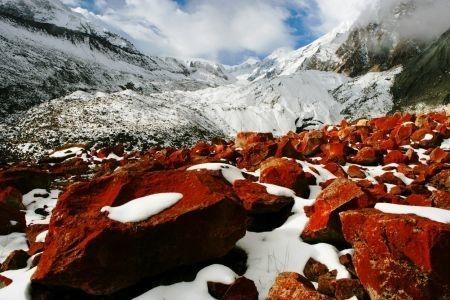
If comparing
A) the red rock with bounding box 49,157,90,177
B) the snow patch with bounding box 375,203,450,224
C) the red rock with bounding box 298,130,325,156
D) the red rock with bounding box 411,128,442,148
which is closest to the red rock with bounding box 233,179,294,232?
the snow patch with bounding box 375,203,450,224

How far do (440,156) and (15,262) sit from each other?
10572 mm

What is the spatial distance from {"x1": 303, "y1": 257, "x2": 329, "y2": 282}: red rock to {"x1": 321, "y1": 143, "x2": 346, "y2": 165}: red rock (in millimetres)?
5688

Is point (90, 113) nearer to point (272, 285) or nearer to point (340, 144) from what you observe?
point (340, 144)

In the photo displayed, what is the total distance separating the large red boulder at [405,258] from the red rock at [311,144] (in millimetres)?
7557

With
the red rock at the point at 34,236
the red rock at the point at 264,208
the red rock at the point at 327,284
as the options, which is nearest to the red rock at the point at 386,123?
Result: the red rock at the point at 264,208

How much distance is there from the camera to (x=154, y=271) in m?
5.52

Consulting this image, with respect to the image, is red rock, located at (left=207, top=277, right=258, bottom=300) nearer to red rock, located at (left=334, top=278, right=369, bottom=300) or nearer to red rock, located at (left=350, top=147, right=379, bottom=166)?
red rock, located at (left=334, top=278, right=369, bottom=300)

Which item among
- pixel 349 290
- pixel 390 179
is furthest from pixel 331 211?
pixel 390 179

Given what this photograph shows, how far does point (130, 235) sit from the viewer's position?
536 centimetres

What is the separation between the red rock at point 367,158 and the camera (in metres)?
10.7

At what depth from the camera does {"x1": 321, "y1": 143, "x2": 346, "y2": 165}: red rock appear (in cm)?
1086

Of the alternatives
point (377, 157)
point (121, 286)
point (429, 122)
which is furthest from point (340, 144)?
point (121, 286)

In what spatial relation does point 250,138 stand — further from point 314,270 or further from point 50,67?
point 50,67

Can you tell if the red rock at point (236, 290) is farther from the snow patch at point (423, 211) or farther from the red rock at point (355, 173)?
the red rock at point (355, 173)
